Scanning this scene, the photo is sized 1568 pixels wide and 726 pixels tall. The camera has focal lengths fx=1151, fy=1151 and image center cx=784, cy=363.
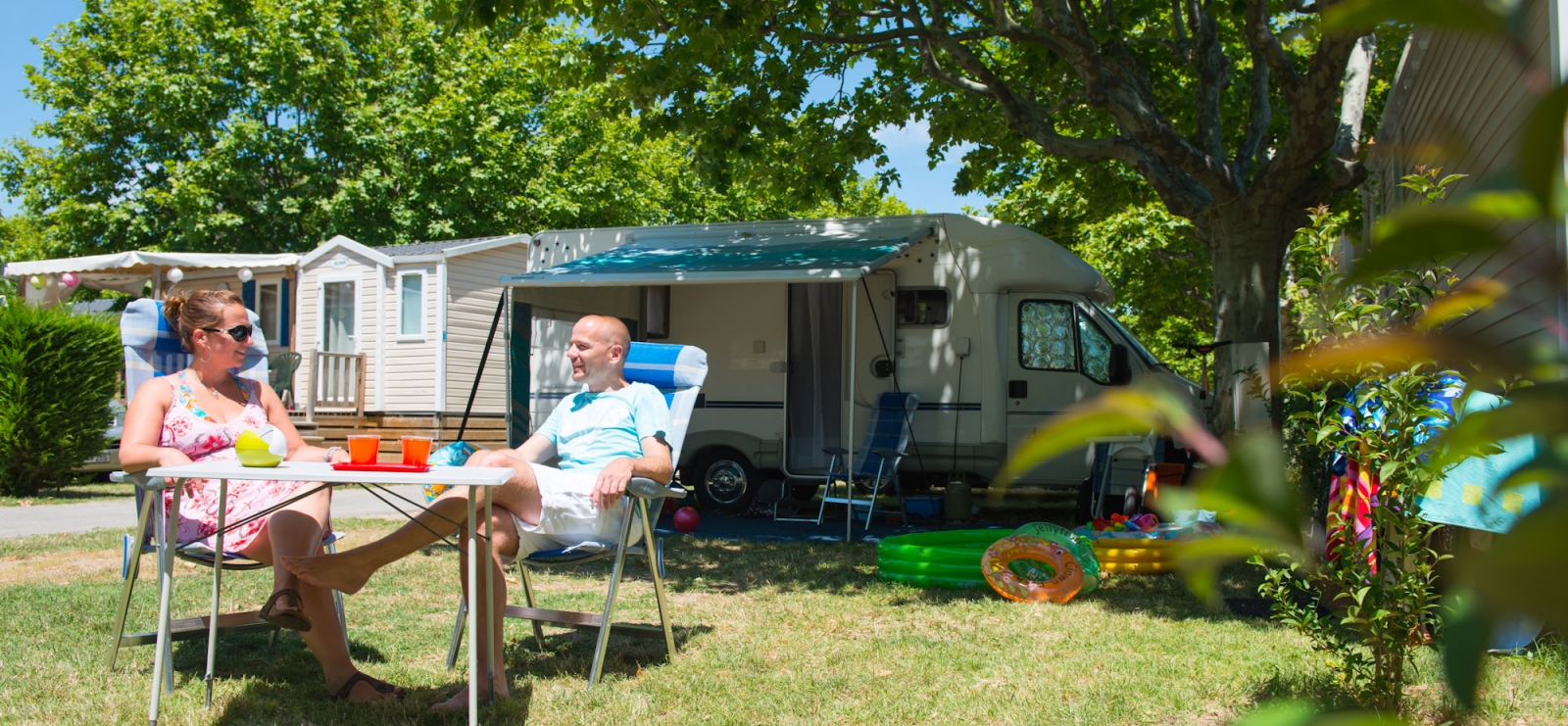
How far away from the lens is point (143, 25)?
66.7ft

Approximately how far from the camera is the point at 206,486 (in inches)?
149

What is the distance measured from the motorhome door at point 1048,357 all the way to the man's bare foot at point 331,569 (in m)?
6.33

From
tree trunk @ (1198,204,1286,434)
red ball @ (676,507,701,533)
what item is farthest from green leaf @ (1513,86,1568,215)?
red ball @ (676,507,701,533)

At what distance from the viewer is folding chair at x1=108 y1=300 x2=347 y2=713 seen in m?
A: 3.43

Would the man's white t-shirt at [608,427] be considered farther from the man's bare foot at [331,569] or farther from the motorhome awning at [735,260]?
the motorhome awning at [735,260]

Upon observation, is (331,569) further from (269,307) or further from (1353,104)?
(269,307)

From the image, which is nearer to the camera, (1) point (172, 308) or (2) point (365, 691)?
(2) point (365, 691)

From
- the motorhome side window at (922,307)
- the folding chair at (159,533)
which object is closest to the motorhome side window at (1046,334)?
the motorhome side window at (922,307)

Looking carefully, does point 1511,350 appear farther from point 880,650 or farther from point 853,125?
point 853,125

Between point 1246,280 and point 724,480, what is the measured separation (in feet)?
14.0

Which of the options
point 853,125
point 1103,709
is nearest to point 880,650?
point 1103,709

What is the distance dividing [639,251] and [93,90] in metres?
16.4

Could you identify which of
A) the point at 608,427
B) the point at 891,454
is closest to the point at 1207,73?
the point at 891,454

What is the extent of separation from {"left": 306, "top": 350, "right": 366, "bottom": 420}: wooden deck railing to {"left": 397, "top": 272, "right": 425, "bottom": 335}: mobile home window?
2.27ft
